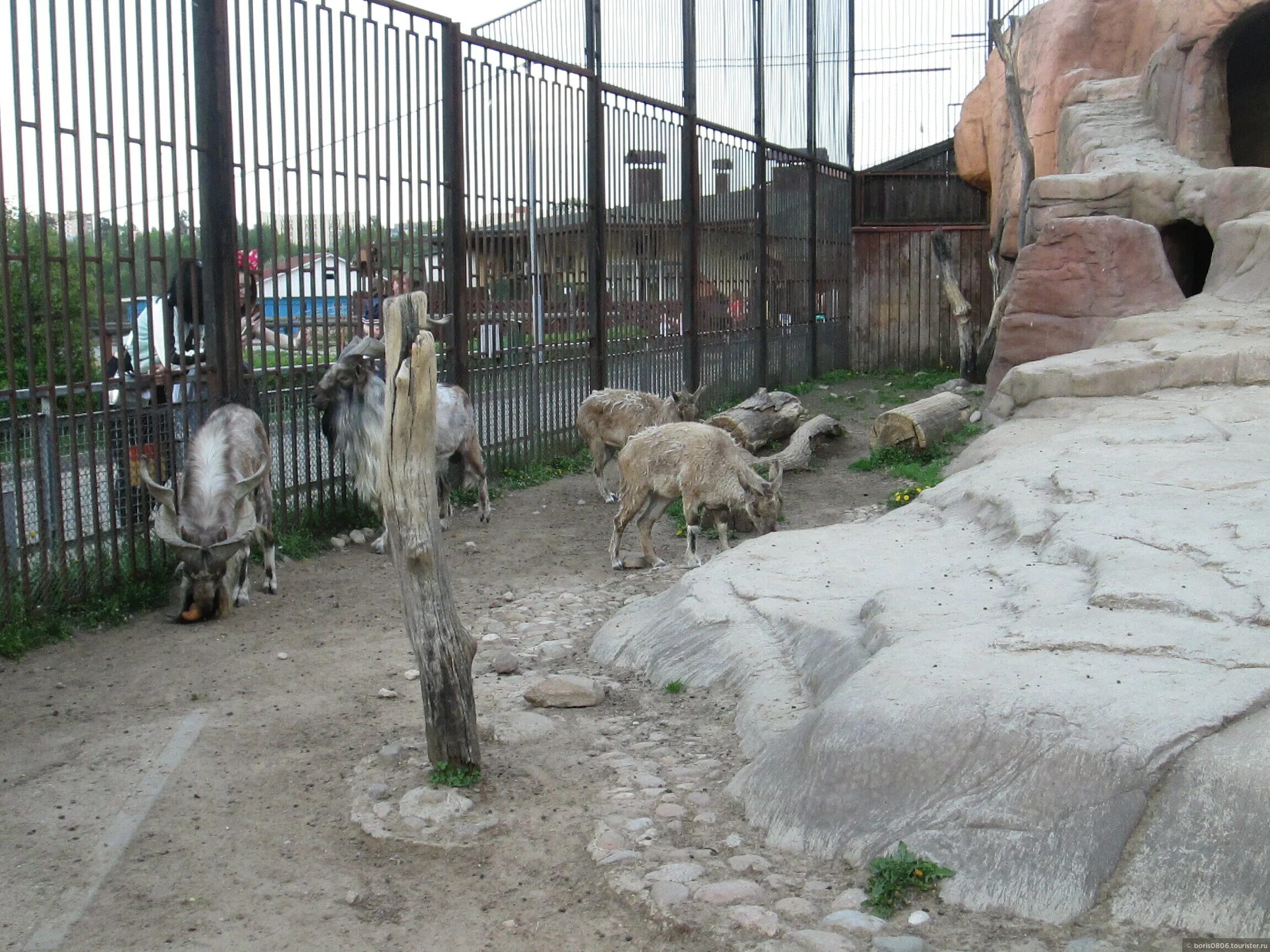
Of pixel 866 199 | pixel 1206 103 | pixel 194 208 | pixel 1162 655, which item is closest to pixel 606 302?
pixel 194 208

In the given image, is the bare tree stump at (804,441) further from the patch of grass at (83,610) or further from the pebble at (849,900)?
the pebble at (849,900)

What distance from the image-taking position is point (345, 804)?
4082mm

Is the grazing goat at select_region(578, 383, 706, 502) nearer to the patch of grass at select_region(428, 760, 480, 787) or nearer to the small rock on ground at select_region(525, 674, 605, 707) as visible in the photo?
the small rock on ground at select_region(525, 674, 605, 707)

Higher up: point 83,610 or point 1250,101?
point 1250,101

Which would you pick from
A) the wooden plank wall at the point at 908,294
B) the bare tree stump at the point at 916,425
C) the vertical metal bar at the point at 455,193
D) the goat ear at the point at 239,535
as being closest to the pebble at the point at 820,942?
the goat ear at the point at 239,535

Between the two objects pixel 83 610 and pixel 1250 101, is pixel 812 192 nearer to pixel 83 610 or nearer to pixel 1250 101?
pixel 1250 101

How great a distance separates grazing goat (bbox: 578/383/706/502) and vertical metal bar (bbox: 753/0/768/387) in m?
6.14

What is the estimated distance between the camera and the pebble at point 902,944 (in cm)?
296

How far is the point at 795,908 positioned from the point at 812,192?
15.8 meters

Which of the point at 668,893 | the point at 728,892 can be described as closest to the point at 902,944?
the point at 728,892

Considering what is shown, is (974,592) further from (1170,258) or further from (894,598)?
(1170,258)

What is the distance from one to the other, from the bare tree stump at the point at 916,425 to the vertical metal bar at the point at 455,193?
3775mm

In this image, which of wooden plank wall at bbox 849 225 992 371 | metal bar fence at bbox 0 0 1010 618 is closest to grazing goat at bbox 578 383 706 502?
metal bar fence at bbox 0 0 1010 618

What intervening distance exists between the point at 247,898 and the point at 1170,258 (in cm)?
1108
